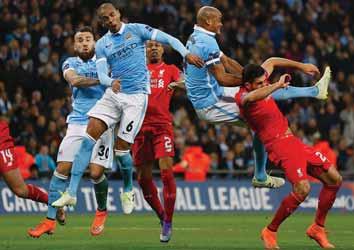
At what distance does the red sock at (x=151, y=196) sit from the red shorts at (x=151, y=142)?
0.30 m

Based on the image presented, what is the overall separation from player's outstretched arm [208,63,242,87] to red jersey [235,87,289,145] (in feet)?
0.76

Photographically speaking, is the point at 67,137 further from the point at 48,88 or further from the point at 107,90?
the point at 48,88

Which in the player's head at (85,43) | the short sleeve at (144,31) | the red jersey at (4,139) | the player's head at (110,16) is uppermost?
the player's head at (110,16)

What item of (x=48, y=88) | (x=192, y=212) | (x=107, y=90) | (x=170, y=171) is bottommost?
(x=192, y=212)

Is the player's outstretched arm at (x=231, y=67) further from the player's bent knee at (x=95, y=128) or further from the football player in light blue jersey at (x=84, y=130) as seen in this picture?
A: the football player in light blue jersey at (x=84, y=130)

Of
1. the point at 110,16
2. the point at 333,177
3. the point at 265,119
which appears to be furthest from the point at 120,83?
the point at 333,177

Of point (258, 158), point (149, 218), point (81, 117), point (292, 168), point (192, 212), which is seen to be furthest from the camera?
point (192, 212)

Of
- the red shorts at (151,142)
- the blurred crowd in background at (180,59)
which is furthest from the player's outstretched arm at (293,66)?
the blurred crowd in background at (180,59)

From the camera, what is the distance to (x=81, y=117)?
1802 centimetres

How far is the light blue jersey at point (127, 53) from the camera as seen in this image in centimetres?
1673

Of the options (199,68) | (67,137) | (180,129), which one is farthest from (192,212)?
(199,68)

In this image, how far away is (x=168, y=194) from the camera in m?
17.1

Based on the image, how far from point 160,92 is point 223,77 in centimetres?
271

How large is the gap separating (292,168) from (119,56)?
122 inches
